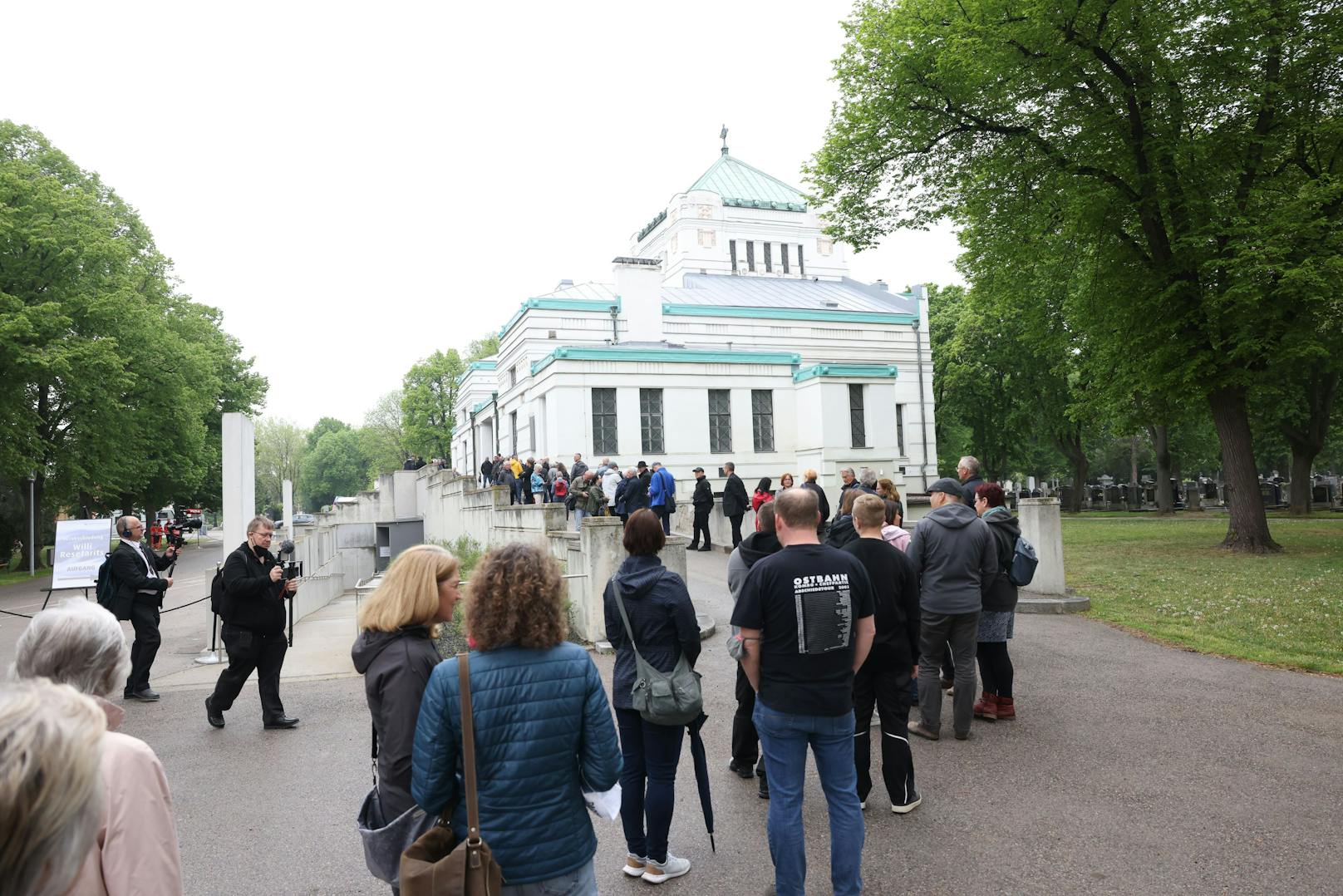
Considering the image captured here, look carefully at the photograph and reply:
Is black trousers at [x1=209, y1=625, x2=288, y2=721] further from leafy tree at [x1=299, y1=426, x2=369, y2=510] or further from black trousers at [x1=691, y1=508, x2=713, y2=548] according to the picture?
leafy tree at [x1=299, y1=426, x2=369, y2=510]

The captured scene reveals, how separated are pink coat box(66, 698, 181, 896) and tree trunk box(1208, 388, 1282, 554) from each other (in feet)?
71.7

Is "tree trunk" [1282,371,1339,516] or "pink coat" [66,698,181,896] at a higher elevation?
"tree trunk" [1282,371,1339,516]

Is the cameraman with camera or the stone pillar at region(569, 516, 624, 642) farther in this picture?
the stone pillar at region(569, 516, 624, 642)

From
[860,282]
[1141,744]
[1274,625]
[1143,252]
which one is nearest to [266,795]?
[1141,744]

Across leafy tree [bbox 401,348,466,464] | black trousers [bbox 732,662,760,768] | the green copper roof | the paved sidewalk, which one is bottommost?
the paved sidewalk

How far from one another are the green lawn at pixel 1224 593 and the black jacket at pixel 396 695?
32.6ft

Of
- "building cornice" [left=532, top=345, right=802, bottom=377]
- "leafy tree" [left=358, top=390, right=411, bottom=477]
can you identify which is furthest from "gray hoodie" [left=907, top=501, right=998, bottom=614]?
"leafy tree" [left=358, top=390, right=411, bottom=477]

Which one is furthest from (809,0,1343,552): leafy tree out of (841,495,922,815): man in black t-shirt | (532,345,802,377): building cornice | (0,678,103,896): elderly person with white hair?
(0,678,103,896): elderly person with white hair

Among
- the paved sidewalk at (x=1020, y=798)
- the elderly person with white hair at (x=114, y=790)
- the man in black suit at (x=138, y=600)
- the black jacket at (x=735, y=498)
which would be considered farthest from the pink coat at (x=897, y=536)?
the black jacket at (x=735, y=498)

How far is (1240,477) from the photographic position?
19703 millimetres

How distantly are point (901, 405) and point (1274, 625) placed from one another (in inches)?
1262

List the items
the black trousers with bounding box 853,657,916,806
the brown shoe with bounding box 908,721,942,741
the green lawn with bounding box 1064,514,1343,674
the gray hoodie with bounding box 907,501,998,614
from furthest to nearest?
the green lawn with bounding box 1064,514,1343,674 → the brown shoe with bounding box 908,721,942,741 → the gray hoodie with bounding box 907,501,998,614 → the black trousers with bounding box 853,657,916,806

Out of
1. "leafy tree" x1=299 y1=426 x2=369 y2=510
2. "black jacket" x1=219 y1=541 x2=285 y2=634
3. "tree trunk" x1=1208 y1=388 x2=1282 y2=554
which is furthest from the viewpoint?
"leafy tree" x1=299 y1=426 x2=369 y2=510

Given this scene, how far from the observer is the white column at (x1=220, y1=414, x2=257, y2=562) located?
1189 cm
